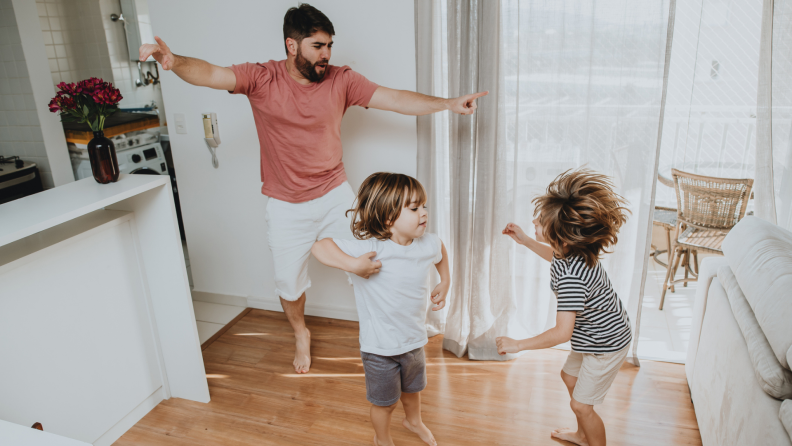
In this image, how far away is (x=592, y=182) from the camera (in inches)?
62.4

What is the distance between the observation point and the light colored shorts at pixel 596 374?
170cm

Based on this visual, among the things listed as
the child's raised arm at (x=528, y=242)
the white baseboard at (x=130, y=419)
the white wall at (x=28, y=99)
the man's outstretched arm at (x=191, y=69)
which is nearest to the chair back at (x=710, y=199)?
the child's raised arm at (x=528, y=242)

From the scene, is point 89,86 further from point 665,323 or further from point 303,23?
point 665,323

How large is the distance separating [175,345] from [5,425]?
1104 mm

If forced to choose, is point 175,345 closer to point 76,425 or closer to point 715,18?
point 76,425

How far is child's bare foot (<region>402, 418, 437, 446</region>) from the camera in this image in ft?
6.40

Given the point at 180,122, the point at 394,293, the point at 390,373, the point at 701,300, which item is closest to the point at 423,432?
the point at 390,373

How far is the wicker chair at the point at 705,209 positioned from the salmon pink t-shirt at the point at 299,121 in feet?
5.62

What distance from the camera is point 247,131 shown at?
275cm

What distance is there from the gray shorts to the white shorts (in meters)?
0.79

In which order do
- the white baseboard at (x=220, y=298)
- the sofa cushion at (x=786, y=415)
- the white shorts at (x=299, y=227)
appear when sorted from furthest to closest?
the white baseboard at (x=220, y=298) < the white shorts at (x=299, y=227) < the sofa cushion at (x=786, y=415)

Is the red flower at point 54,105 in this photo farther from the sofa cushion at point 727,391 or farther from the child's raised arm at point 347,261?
the sofa cushion at point 727,391

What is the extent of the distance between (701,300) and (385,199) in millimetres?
1455

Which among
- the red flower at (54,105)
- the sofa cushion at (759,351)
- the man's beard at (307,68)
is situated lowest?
the sofa cushion at (759,351)
